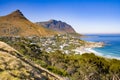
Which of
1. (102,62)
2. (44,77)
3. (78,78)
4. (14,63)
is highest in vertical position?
(14,63)

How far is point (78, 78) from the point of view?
136ft

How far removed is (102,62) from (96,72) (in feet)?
8.24

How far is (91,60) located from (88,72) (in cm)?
270

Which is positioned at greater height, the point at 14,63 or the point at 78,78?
the point at 14,63

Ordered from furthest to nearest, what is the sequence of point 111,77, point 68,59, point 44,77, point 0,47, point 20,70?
point 68,59 → point 111,77 → point 0,47 → point 44,77 → point 20,70

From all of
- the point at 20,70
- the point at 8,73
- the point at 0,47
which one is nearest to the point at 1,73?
the point at 8,73

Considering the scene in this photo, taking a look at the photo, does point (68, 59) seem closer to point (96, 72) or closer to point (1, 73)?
point (96, 72)

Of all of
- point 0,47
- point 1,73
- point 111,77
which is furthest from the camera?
point 111,77

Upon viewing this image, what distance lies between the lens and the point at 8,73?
14.9 feet

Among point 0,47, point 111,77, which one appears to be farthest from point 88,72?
point 0,47

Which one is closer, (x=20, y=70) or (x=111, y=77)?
(x=20, y=70)

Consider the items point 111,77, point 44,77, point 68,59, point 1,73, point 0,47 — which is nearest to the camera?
point 1,73

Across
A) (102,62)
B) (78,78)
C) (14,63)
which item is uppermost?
(14,63)

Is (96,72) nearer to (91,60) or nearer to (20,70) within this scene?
(91,60)
